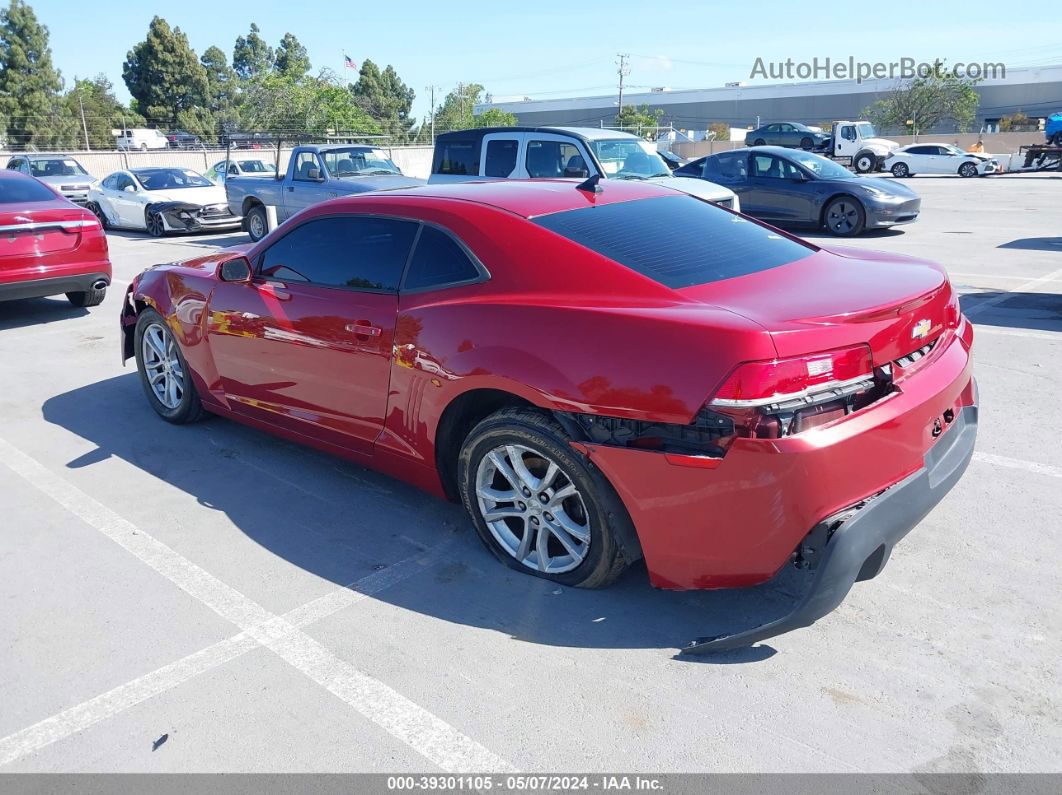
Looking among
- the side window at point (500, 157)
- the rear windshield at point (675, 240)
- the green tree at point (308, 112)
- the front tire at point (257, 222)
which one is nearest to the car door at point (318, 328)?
the rear windshield at point (675, 240)

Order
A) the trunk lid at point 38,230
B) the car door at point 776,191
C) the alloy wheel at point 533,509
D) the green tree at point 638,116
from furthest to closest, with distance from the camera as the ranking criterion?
the green tree at point 638,116, the car door at point 776,191, the trunk lid at point 38,230, the alloy wheel at point 533,509

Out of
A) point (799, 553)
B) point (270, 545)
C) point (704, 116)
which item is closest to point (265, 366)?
point (270, 545)

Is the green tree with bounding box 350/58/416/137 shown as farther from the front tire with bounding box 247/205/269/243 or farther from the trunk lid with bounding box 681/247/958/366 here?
the trunk lid with bounding box 681/247/958/366

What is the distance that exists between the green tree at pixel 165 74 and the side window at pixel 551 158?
69607 millimetres

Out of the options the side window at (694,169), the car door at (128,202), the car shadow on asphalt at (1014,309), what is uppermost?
the side window at (694,169)

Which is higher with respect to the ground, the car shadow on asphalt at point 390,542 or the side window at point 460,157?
the side window at point 460,157

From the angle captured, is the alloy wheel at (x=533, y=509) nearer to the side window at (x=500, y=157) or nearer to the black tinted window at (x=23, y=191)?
the black tinted window at (x=23, y=191)

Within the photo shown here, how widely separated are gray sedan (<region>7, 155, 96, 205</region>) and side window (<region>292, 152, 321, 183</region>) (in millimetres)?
11240

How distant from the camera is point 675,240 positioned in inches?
150

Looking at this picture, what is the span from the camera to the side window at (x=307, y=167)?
13852 mm

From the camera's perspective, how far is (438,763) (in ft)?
8.66

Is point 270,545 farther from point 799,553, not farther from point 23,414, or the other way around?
point 23,414

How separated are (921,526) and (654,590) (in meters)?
1.36

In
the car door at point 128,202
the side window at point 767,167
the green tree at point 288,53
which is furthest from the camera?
the green tree at point 288,53
